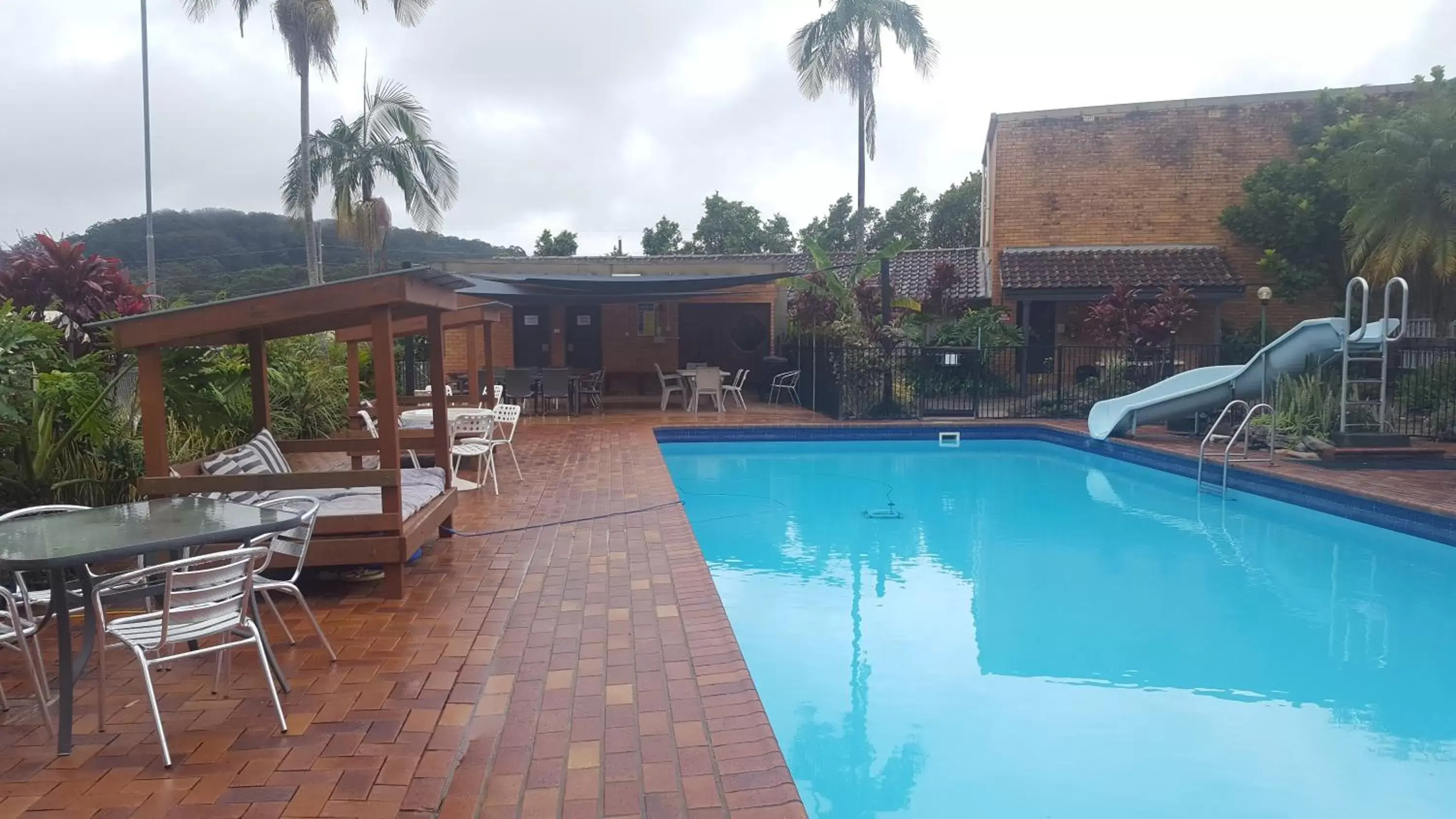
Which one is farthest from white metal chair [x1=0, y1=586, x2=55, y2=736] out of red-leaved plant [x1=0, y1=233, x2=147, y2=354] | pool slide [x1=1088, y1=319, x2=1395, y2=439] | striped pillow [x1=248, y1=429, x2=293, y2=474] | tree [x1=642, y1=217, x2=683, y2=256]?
tree [x1=642, y1=217, x2=683, y2=256]

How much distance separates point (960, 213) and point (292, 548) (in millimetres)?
32107

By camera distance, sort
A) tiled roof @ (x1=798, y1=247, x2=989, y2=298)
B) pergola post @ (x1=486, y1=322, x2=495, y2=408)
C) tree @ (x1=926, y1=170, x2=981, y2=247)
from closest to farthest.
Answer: pergola post @ (x1=486, y1=322, x2=495, y2=408), tiled roof @ (x1=798, y1=247, x2=989, y2=298), tree @ (x1=926, y1=170, x2=981, y2=247)

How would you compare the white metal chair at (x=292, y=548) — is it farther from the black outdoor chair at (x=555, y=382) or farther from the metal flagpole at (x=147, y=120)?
the metal flagpole at (x=147, y=120)

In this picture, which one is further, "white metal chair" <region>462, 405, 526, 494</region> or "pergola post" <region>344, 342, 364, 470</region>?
"pergola post" <region>344, 342, 364, 470</region>

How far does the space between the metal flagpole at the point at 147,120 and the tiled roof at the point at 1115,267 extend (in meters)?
16.3

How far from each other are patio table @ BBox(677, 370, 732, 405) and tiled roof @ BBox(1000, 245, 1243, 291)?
6.21m

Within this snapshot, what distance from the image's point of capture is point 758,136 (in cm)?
2377

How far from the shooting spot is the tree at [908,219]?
36.5m

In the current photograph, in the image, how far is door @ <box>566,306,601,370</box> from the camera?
18.9 metres

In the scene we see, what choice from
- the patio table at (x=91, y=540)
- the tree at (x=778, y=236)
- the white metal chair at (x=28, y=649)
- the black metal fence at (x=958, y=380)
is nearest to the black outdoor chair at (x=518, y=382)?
the black metal fence at (x=958, y=380)

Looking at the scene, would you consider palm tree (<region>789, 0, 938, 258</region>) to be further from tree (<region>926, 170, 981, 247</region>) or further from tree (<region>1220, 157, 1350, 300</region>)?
tree (<region>926, 170, 981, 247</region>)

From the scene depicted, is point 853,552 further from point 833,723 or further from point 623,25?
point 623,25

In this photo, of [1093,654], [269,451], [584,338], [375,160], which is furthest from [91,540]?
[375,160]

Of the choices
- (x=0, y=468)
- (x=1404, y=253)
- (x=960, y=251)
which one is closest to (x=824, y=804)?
(x=0, y=468)
